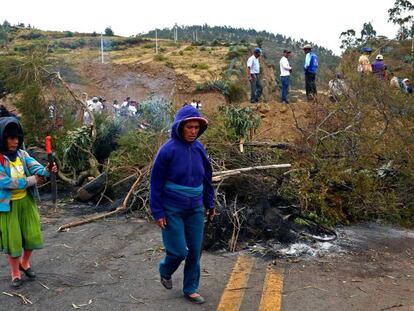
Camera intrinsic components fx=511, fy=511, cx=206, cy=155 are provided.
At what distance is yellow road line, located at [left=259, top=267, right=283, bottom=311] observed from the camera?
13.5 ft

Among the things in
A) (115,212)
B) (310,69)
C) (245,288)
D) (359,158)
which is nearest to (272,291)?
(245,288)

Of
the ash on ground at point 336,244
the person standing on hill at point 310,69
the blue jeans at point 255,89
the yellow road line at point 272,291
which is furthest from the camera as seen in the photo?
the blue jeans at point 255,89

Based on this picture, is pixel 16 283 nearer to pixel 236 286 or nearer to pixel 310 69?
pixel 236 286

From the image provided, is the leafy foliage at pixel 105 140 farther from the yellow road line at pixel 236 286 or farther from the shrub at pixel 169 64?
the shrub at pixel 169 64

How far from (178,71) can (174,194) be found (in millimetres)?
28817

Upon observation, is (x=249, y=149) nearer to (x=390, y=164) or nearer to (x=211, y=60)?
(x=390, y=164)

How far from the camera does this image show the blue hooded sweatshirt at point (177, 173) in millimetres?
4188

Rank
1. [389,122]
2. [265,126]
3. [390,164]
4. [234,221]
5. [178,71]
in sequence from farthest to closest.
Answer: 1. [178,71]
2. [265,126]
3. [389,122]
4. [390,164]
5. [234,221]

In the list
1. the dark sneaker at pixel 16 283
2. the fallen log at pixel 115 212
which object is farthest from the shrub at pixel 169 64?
the dark sneaker at pixel 16 283

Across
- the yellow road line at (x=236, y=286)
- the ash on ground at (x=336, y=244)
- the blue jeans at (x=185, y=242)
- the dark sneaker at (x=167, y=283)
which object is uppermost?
the blue jeans at (x=185, y=242)

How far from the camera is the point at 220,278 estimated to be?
15.7 ft

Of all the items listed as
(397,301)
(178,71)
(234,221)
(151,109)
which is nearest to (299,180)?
(234,221)

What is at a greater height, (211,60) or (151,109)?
(211,60)

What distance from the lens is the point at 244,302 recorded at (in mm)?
4184
